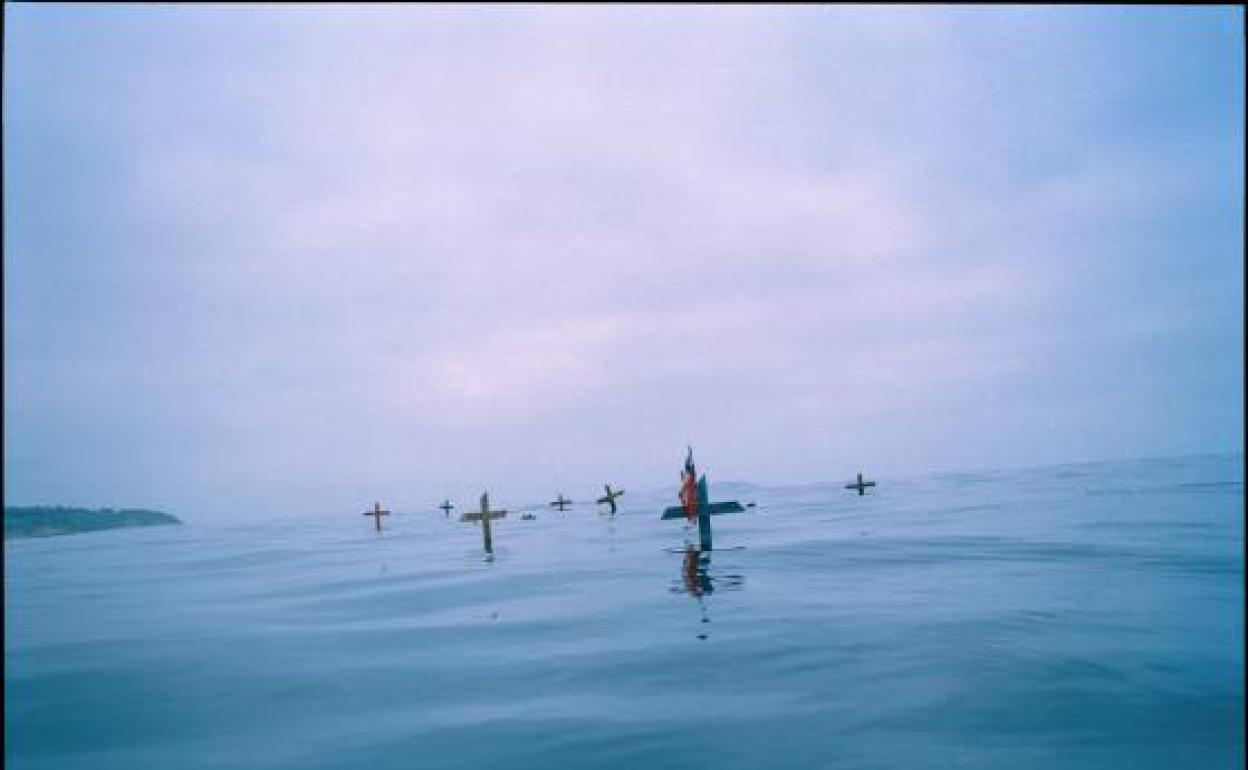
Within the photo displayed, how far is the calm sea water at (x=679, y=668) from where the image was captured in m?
9.36

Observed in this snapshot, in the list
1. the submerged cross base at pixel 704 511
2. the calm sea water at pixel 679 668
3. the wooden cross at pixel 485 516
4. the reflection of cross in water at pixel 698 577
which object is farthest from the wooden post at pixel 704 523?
the wooden cross at pixel 485 516

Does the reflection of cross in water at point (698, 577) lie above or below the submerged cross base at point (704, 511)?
below

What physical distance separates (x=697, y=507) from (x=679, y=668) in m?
15.7

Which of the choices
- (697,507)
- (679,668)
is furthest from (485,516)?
(679,668)

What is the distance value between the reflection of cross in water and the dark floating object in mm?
859

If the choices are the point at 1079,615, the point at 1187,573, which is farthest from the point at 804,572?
the point at 1187,573

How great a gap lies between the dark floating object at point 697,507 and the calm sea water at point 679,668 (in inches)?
87.0

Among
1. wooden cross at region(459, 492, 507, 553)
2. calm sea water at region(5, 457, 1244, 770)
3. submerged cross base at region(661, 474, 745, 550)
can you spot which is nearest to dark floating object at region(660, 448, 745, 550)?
submerged cross base at region(661, 474, 745, 550)

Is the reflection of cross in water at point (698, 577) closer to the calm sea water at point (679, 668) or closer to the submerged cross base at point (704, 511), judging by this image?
the calm sea water at point (679, 668)

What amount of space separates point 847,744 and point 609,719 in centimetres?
360

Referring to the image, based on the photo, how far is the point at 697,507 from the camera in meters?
27.9

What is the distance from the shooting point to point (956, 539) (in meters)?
28.9

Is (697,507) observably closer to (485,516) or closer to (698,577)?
(698,577)

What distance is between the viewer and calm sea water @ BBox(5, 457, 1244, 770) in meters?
9.36
